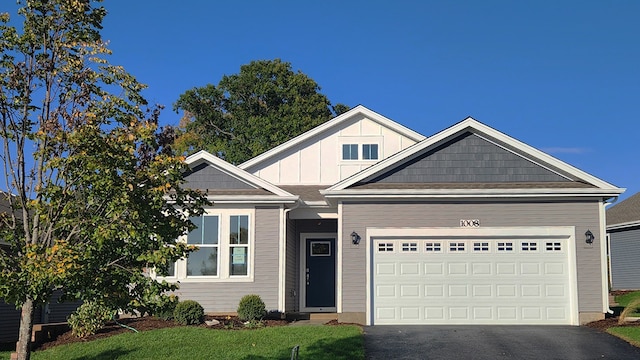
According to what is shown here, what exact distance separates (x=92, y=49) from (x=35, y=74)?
2.57 ft

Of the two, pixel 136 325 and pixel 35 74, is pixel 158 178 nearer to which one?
pixel 35 74

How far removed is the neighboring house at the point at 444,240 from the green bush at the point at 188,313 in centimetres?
132

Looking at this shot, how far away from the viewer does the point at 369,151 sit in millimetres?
21453

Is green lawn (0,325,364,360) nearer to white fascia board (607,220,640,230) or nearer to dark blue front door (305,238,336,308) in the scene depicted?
dark blue front door (305,238,336,308)

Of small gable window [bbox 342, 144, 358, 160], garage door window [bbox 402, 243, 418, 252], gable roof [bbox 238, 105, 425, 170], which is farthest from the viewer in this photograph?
small gable window [bbox 342, 144, 358, 160]

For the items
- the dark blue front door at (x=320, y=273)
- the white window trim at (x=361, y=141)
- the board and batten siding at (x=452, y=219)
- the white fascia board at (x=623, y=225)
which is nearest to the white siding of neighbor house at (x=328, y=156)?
the white window trim at (x=361, y=141)

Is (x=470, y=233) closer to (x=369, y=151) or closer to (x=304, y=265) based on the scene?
(x=304, y=265)

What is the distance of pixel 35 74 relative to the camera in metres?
8.38

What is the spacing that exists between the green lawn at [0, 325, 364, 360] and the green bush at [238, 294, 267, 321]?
1315 millimetres

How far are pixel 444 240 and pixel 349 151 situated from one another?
6077mm

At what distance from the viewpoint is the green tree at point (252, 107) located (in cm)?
3694

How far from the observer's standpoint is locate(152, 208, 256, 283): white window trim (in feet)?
56.2

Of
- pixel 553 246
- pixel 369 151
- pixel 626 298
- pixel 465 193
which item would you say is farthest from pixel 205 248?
pixel 626 298

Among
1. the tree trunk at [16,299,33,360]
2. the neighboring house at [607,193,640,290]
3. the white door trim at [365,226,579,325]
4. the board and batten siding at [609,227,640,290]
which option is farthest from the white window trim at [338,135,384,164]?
the tree trunk at [16,299,33,360]
